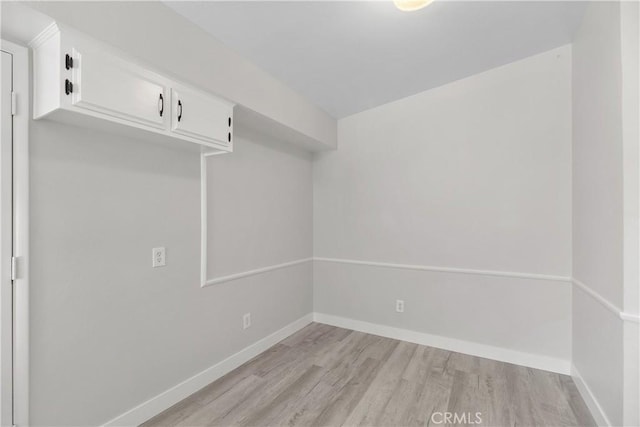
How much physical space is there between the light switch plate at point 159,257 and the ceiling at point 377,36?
1472 millimetres

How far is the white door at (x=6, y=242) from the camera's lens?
1328 millimetres

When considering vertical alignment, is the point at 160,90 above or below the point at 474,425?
A: above

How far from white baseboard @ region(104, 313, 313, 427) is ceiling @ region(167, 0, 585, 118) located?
2.41 metres

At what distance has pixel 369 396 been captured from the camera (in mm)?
2168

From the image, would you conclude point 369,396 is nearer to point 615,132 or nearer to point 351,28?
point 615,132

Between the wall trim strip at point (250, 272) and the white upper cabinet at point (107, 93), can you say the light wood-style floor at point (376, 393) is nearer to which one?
the wall trim strip at point (250, 272)

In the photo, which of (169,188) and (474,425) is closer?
(474,425)

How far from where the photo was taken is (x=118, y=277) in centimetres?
175

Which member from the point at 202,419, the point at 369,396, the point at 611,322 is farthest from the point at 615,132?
the point at 202,419

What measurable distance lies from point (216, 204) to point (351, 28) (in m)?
1.64

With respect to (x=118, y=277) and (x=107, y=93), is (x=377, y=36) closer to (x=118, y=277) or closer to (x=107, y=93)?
(x=107, y=93)

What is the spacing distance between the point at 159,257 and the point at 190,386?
3.25 ft

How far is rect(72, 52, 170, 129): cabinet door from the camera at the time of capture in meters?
1.34

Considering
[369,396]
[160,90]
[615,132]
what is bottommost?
[369,396]
